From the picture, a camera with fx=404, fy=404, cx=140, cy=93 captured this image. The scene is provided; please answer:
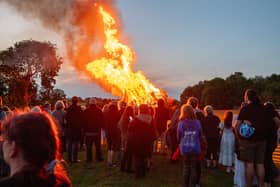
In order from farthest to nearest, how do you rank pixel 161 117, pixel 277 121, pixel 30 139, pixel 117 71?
pixel 117 71 → pixel 161 117 → pixel 277 121 → pixel 30 139

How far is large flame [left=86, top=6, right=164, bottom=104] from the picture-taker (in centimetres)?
2091

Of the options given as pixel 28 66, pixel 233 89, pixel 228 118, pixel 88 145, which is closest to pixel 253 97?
pixel 228 118

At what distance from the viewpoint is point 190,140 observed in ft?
27.2

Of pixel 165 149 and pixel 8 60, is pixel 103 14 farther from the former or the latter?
pixel 8 60

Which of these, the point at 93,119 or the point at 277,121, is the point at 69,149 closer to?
the point at 93,119

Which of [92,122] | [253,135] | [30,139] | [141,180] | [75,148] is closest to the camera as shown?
[30,139]

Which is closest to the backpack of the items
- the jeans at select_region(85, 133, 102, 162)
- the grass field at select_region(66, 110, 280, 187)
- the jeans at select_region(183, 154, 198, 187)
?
the jeans at select_region(183, 154, 198, 187)

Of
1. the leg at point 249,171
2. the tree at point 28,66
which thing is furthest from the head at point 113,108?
the tree at point 28,66

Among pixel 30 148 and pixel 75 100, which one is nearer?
pixel 30 148

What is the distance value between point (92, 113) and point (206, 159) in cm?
371

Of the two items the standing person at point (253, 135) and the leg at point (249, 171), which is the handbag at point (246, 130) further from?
the leg at point (249, 171)

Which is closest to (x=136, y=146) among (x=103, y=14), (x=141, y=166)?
(x=141, y=166)

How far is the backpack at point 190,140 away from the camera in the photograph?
27.0ft

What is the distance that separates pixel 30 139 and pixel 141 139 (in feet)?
26.8
